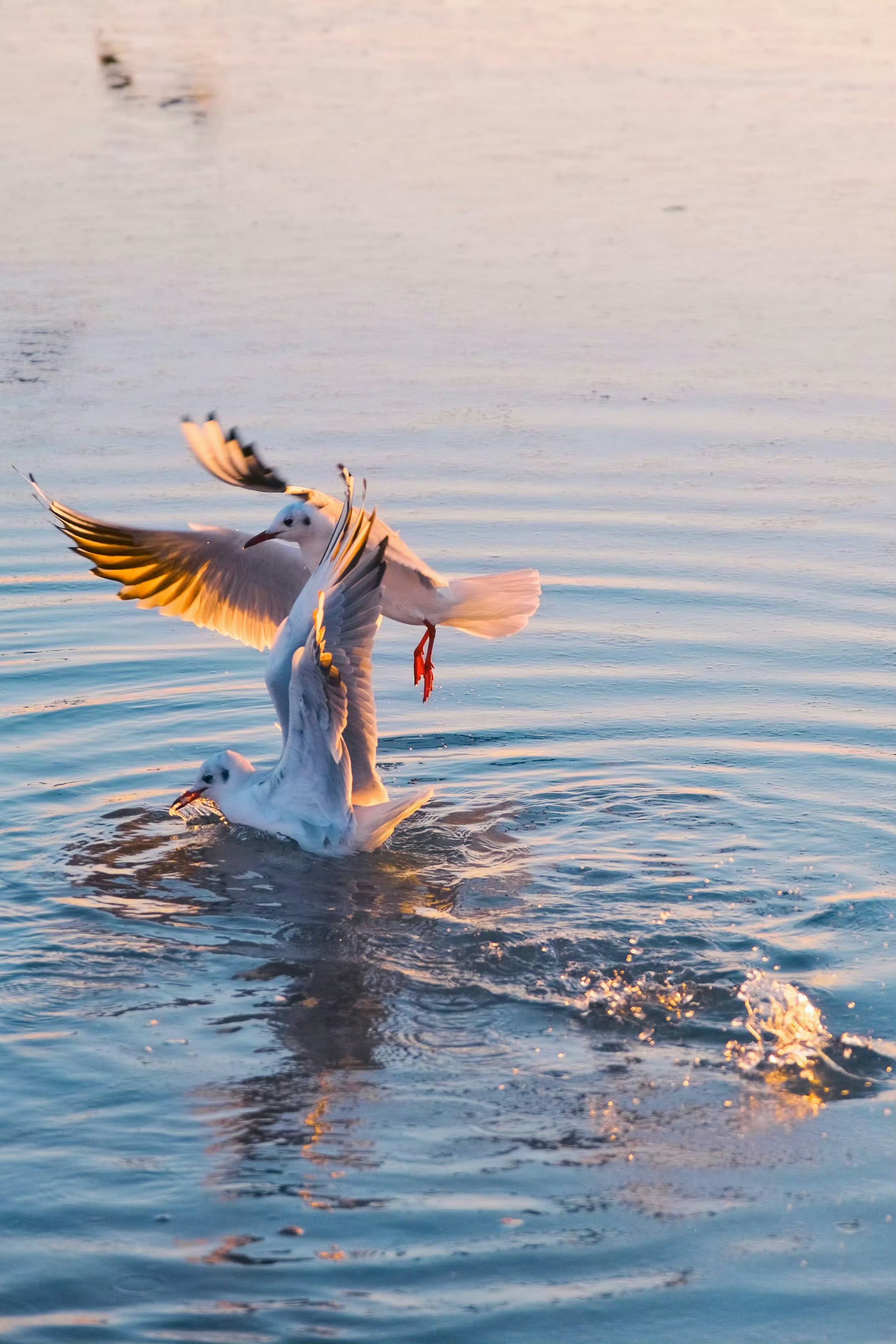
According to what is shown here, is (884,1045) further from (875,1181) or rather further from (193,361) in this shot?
(193,361)

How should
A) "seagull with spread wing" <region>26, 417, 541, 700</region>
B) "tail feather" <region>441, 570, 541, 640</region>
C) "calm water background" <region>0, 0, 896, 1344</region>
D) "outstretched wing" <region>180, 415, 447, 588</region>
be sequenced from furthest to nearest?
1. "tail feather" <region>441, 570, 541, 640</region>
2. "seagull with spread wing" <region>26, 417, 541, 700</region>
3. "outstretched wing" <region>180, 415, 447, 588</region>
4. "calm water background" <region>0, 0, 896, 1344</region>

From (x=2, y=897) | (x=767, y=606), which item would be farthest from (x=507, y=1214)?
(x=767, y=606)

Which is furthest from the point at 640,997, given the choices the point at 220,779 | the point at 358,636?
the point at 220,779

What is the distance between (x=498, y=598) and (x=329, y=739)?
152 centimetres

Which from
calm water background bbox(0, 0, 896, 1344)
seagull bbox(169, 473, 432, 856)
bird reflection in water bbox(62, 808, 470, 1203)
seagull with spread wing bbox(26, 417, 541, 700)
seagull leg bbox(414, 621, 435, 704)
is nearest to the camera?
calm water background bbox(0, 0, 896, 1344)

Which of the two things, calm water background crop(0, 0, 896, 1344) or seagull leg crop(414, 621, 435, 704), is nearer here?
calm water background crop(0, 0, 896, 1344)

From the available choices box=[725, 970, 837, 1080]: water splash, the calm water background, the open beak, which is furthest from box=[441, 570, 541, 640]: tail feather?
box=[725, 970, 837, 1080]: water splash

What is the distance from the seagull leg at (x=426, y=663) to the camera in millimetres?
8812

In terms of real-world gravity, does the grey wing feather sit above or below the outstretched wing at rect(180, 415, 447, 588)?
below

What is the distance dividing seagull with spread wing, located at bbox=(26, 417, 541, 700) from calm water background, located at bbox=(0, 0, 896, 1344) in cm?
47

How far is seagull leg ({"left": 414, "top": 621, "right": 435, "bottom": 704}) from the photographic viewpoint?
8812mm

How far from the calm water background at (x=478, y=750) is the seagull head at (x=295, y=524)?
3.36 ft

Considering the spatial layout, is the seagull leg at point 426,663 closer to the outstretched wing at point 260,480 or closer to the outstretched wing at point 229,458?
the outstretched wing at point 260,480

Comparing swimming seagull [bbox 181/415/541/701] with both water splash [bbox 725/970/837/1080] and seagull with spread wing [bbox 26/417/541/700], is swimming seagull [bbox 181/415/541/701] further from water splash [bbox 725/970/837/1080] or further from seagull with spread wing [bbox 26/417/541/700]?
water splash [bbox 725/970/837/1080]
